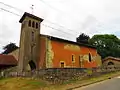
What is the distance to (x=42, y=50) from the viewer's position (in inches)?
1261

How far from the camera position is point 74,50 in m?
34.9

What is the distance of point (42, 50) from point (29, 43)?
287 cm

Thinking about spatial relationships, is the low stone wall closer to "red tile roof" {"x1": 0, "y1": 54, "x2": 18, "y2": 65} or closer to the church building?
the church building

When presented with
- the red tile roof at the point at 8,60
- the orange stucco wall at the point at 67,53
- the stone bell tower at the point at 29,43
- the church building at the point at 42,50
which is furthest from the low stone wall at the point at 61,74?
the red tile roof at the point at 8,60

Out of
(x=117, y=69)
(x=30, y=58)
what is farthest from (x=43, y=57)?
(x=117, y=69)

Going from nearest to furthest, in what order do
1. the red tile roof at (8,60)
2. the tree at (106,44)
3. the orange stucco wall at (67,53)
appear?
1. the orange stucco wall at (67,53)
2. the red tile roof at (8,60)
3. the tree at (106,44)

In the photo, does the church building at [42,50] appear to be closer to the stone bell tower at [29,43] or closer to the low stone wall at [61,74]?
the stone bell tower at [29,43]

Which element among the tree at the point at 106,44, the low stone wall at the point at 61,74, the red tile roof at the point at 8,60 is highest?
the tree at the point at 106,44

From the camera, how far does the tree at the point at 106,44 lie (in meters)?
62.1

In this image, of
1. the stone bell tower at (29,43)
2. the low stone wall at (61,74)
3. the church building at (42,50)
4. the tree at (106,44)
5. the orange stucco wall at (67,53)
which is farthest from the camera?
the tree at (106,44)

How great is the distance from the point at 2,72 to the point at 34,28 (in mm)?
10694

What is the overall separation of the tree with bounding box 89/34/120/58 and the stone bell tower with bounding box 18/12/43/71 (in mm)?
34663

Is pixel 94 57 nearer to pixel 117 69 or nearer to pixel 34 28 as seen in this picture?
pixel 117 69

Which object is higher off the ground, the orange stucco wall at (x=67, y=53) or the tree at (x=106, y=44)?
the tree at (x=106, y=44)
